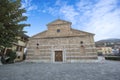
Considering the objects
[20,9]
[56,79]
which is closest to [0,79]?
[56,79]

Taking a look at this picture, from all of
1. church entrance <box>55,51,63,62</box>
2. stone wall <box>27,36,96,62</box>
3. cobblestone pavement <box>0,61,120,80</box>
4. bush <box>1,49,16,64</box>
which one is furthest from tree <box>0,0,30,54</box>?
church entrance <box>55,51,63,62</box>

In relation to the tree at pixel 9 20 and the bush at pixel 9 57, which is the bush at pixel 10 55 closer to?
the bush at pixel 9 57

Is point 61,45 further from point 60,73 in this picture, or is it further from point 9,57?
point 60,73

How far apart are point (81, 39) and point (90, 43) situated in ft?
5.65

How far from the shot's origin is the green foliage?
5.17 meters

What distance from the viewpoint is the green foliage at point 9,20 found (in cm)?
517

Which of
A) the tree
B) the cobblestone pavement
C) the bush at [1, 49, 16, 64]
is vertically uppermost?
the tree

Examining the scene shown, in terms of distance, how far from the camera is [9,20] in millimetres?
5402

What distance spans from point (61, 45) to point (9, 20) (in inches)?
535

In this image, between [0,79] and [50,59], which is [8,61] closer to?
[50,59]

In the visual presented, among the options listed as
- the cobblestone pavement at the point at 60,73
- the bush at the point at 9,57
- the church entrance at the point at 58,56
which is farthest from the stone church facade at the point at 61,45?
the cobblestone pavement at the point at 60,73

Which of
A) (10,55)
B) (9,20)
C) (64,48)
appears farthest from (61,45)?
(9,20)

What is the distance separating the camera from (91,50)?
1700 centimetres

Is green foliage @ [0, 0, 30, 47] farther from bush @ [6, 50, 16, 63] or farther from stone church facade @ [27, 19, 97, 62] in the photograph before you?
stone church facade @ [27, 19, 97, 62]
